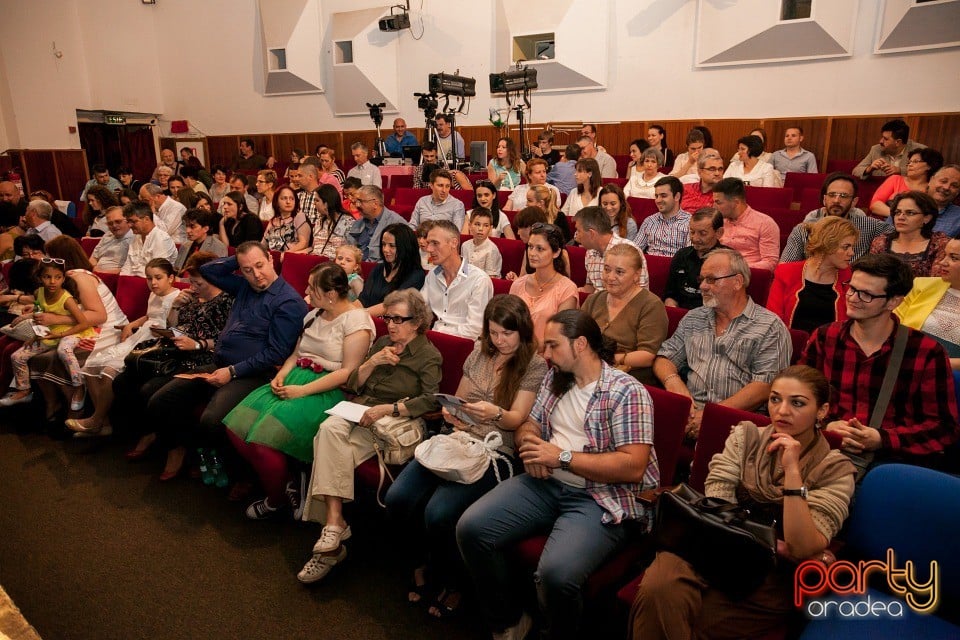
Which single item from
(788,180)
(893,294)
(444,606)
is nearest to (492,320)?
(444,606)

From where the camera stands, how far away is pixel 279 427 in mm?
2672

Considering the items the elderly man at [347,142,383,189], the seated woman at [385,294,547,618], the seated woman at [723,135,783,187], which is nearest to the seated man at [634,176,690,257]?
the seated woman at [723,135,783,187]

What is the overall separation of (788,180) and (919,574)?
5.02 metres

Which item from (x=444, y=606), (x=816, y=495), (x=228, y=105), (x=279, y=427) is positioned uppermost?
(x=228, y=105)

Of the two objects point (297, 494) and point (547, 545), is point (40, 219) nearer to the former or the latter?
point (297, 494)

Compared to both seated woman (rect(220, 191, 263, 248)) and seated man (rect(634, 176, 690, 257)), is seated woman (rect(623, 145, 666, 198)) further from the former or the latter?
seated woman (rect(220, 191, 263, 248))

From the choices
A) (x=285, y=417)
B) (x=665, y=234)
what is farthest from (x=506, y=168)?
(x=285, y=417)

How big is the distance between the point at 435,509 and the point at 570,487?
47 centimetres

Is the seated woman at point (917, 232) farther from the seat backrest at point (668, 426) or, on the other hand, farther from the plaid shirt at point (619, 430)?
the plaid shirt at point (619, 430)

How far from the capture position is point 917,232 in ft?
10.0

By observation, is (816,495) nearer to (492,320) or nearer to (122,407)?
(492,320)

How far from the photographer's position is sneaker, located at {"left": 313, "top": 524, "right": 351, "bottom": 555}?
2.38m

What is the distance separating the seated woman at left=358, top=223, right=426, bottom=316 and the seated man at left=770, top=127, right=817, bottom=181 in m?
4.19

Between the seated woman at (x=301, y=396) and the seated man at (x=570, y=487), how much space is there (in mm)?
1012
